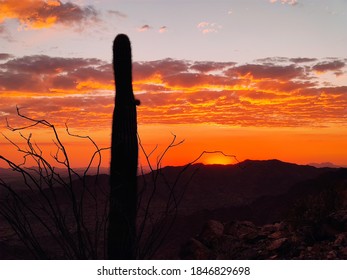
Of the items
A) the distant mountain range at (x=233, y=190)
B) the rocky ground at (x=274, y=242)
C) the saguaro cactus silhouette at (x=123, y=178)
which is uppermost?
the saguaro cactus silhouette at (x=123, y=178)

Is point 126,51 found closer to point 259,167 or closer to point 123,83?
point 123,83

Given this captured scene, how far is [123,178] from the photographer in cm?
629

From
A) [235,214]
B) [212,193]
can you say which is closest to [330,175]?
[235,214]

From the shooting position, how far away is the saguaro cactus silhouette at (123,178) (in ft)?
20.4

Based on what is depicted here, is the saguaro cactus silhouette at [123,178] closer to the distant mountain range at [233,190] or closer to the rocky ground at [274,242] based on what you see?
the rocky ground at [274,242]

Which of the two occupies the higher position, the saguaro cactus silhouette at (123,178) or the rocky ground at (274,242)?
the saguaro cactus silhouette at (123,178)

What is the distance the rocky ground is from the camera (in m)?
10.3

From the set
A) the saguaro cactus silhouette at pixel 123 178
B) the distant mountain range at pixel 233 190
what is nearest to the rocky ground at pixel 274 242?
the saguaro cactus silhouette at pixel 123 178

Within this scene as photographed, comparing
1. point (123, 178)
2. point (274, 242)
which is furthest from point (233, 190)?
point (123, 178)

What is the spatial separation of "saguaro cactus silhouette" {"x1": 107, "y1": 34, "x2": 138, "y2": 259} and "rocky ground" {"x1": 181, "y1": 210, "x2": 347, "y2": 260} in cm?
536

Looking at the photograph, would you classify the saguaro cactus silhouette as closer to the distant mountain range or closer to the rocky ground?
the rocky ground

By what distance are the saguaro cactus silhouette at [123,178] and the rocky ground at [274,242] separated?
5.36 meters
